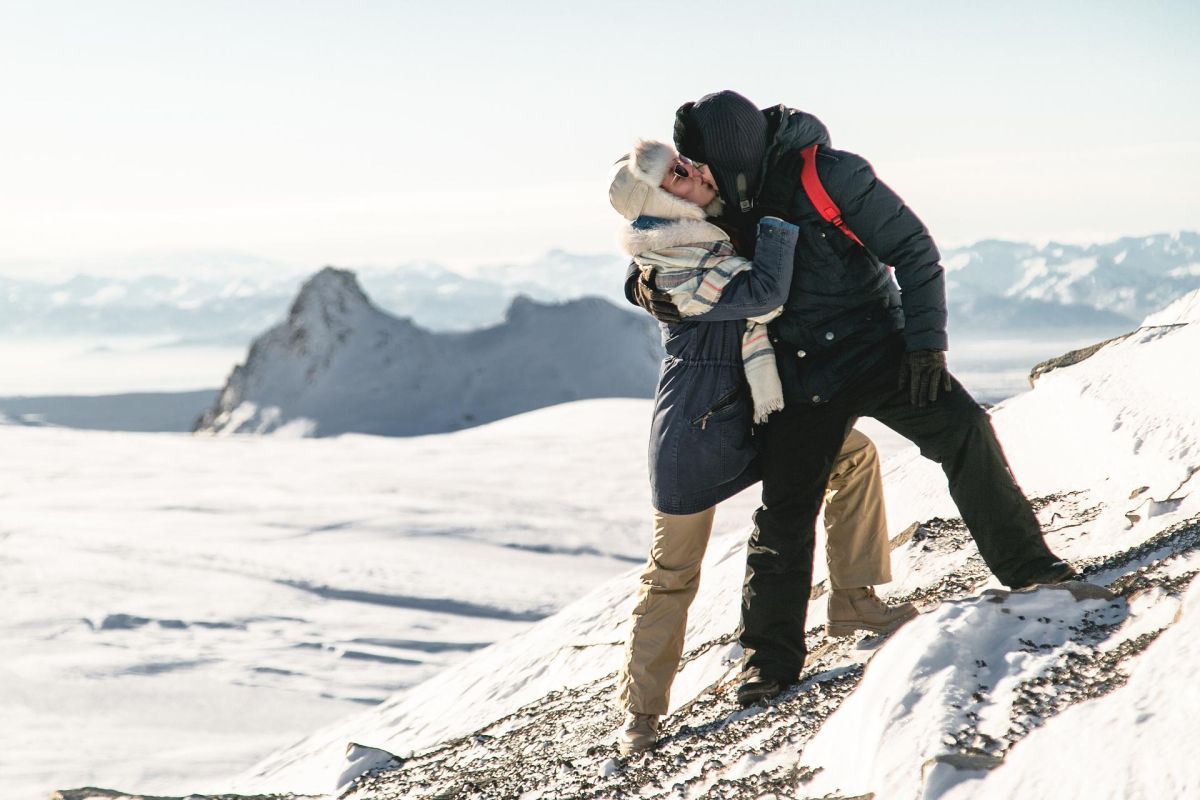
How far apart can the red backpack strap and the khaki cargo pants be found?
0.78 meters

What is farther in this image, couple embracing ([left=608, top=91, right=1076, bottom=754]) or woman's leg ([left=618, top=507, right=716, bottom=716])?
woman's leg ([left=618, top=507, right=716, bottom=716])

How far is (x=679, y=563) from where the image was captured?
10.6 feet

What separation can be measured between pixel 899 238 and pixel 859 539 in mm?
1041

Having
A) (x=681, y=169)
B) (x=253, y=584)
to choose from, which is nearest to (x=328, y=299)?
(x=253, y=584)

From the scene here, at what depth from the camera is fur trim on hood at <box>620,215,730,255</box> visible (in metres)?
2.93

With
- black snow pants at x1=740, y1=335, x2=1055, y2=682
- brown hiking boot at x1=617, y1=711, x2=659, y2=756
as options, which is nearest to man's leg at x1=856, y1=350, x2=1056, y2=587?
black snow pants at x1=740, y1=335, x2=1055, y2=682

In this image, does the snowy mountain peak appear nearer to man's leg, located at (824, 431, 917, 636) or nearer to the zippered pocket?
man's leg, located at (824, 431, 917, 636)

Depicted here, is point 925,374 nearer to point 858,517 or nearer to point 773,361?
point 773,361

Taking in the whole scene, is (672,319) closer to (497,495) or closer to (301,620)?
(301,620)

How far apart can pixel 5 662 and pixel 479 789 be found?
6944mm

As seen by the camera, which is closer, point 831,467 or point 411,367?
point 831,467

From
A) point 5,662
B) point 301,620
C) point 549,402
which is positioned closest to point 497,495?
point 301,620

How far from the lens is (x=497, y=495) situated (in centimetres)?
1448

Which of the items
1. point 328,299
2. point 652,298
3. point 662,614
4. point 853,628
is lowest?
point 853,628
